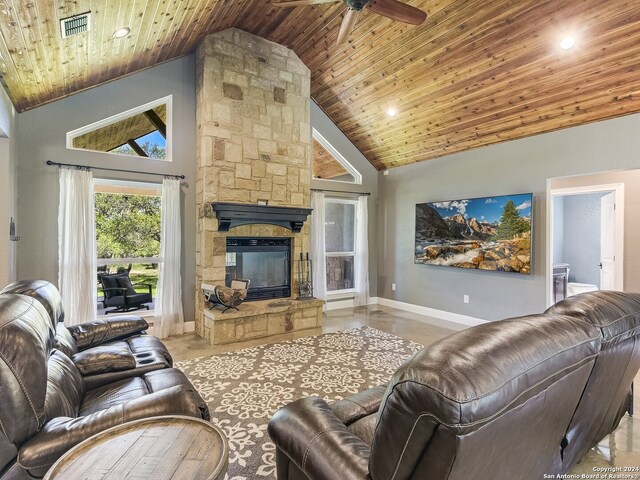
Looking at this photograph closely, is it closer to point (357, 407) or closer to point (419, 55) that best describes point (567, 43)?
point (419, 55)

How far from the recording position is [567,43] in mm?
3441

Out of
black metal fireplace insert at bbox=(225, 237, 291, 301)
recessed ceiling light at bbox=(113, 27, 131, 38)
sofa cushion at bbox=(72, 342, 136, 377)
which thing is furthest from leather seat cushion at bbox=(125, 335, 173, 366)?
recessed ceiling light at bbox=(113, 27, 131, 38)

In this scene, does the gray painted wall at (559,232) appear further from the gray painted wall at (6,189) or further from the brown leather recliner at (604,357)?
the gray painted wall at (6,189)

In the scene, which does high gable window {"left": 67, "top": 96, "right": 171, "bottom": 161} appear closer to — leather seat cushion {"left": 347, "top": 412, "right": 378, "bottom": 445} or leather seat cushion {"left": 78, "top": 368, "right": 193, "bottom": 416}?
leather seat cushion {"left": 78, "top": 368, "right": 193, "bottom": 416}

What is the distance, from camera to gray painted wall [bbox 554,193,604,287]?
6465 millimetres

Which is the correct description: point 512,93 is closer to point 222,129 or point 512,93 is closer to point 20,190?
point 222,129

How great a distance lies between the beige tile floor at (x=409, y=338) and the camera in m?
2.08

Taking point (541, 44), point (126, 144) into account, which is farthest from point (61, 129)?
point (541, 44)

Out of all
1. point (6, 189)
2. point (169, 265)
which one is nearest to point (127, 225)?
point (169, 265)

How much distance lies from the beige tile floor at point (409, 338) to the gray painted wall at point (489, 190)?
1.87ft

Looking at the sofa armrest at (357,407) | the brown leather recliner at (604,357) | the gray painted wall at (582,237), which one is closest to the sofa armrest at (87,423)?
the sofa armrest at (357,407)

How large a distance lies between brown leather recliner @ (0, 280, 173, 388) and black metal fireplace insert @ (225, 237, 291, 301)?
7.09 feet

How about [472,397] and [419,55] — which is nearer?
[472,397]

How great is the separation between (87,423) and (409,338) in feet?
13.1
